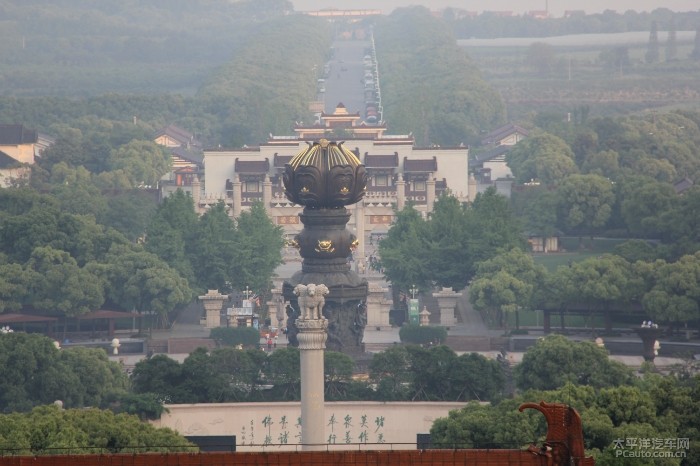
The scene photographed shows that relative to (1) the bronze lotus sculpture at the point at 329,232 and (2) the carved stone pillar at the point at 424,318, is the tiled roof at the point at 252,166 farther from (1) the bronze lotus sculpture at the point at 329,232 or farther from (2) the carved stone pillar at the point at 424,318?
(1) the bronze lotus sculpture at the point at 329,232

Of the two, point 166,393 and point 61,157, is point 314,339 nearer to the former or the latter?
point 166,393

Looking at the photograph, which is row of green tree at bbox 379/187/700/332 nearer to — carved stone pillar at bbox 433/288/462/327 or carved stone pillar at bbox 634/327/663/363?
carved stone pillar at bbox 433/288/462/327

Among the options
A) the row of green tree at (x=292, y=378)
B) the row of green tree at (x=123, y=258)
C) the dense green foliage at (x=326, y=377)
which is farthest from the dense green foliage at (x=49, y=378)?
the row of green tree at (x=123, y=258)

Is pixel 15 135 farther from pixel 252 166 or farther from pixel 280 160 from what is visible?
pixel 280 160

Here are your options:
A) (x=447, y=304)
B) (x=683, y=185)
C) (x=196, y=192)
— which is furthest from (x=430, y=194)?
(x=447, y=304)

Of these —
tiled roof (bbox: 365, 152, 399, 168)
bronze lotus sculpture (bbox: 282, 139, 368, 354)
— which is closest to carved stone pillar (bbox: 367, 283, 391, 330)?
bronze lotus sculpture (bbox: 282, 139, 368, 354)
